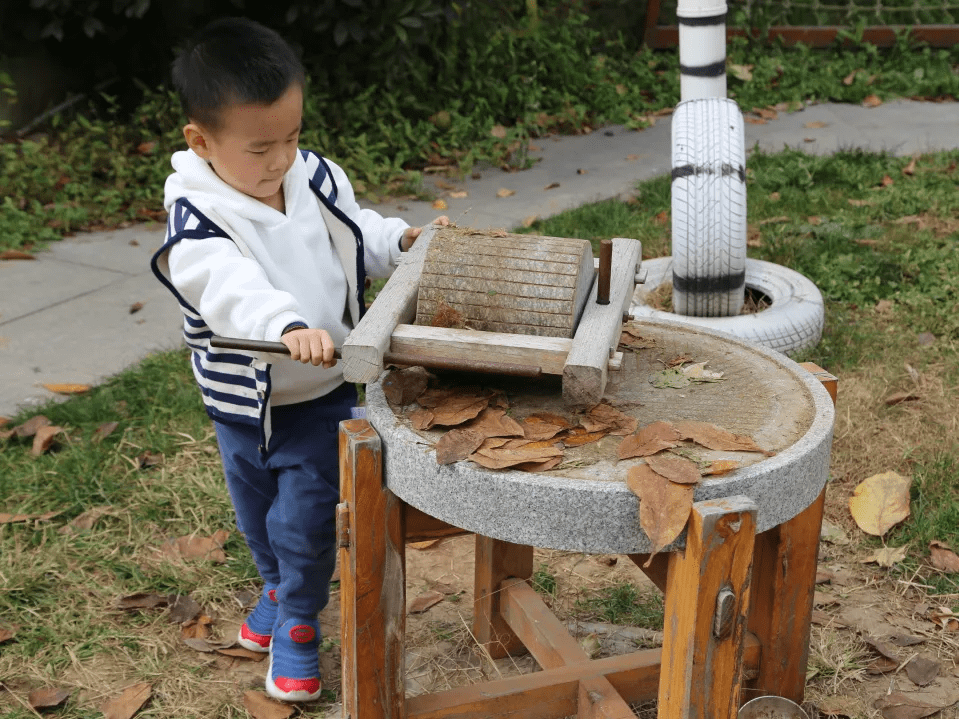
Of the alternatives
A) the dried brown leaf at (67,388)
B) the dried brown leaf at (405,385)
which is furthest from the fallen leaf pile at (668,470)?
the dried brown leaf at (67,388)

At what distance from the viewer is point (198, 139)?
2084 mm

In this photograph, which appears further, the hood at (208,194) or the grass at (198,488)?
the grass at (198,488)

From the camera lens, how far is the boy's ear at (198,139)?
2.05 meters

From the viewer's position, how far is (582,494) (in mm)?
1545

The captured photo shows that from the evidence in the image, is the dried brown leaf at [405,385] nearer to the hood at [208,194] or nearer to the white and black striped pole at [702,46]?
the hood at [208,194]

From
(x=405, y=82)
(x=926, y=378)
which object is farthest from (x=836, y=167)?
(x=405, y=82)

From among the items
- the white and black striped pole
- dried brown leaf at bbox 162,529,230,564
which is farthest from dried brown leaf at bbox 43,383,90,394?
the white and black striped pole

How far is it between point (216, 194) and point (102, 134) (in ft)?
14.4

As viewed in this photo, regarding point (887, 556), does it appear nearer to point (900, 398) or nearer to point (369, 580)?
point (900, 398)

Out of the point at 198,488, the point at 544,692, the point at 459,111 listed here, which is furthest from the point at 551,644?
the point at 459,111

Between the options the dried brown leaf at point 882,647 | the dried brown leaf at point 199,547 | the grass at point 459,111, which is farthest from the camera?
the grass at point 459,111

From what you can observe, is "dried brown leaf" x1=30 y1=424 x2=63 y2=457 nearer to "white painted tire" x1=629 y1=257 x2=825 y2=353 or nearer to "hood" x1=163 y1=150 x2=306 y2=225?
"hood" x1=163 y1=150 x2=306 y2=225

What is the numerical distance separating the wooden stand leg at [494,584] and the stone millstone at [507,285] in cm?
81

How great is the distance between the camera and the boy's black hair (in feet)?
6.45
